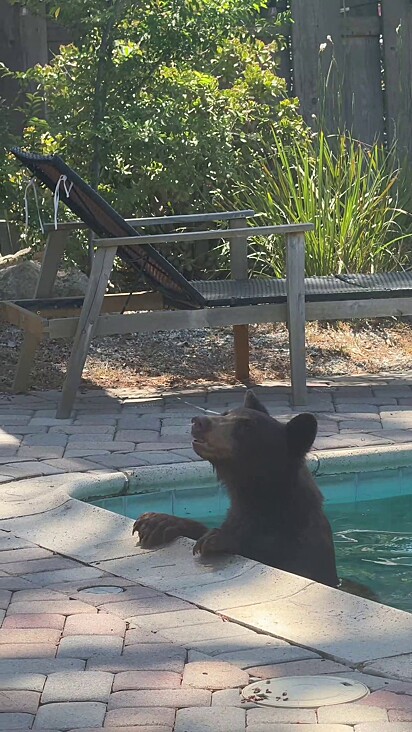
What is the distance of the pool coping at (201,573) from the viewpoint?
10.2 feet

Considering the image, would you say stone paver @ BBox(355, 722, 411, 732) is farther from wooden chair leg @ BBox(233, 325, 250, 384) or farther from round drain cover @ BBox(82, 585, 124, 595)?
wooden chair leg @ BBox(233, 325, 250, 384)

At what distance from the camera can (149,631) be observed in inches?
125

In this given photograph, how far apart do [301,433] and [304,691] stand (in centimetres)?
137

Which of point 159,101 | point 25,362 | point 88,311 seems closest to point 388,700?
point 88,311

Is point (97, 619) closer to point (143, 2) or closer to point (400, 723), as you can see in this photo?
point (400, 723)

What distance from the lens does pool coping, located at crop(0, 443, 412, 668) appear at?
3.12m

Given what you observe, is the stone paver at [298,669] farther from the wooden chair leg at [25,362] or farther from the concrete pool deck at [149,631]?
the wooden chair leg at [25,362]

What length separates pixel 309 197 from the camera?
8445 millimetres

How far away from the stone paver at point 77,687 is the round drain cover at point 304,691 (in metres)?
0.31

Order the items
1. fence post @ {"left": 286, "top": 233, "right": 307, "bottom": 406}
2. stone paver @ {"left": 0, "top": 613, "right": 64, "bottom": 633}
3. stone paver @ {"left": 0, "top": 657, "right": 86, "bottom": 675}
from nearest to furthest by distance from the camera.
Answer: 1. stone paver @ {"left": 0, "top": 657, "right": 86, "bottom": 675}
2. stone paver @ {"left": 0, "top": 613, "right": 64, "bottom": 633}
3. fence post @ {"left": 286, "top": 233, "right": 307, "bottom": 406}

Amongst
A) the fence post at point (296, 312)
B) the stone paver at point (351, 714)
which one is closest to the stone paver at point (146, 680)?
the stone paver at point (351, 714)

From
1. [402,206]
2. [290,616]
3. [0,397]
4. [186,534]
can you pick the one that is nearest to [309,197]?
[402,206]

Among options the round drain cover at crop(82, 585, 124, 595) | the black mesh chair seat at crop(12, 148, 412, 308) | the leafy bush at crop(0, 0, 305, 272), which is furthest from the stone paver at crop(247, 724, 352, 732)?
the leafy bush at crop(0, 0, 305, 272)

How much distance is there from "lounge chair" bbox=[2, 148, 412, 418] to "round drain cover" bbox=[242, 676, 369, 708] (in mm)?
3539
